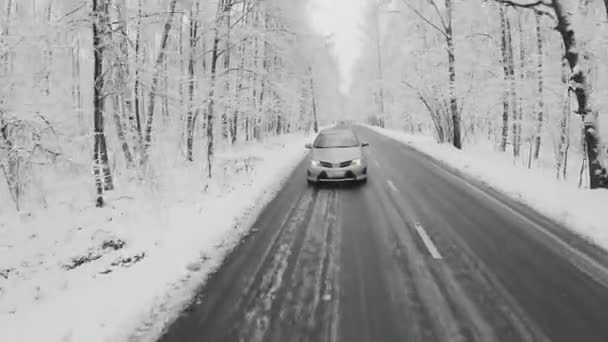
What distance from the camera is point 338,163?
34.6 ft

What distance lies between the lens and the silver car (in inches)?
413

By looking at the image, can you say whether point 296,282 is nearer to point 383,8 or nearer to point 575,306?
point 575,306

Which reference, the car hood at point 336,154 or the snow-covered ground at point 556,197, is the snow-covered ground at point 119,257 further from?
the snow-covered ground at point 556,197

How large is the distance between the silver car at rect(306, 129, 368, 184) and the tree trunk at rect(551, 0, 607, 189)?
5671 millimetres

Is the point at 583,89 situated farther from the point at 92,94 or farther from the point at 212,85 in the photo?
the point at 92,94

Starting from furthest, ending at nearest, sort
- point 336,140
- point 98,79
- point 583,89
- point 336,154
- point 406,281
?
1. point 336,140
2. point 336,154
3. point 98,79
4. point 583,89
5. point 406,281

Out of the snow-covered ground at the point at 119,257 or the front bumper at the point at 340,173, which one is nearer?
the snow-covered ground at the point at 119,257

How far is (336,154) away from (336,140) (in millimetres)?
1146

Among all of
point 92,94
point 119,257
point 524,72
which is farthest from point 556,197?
point 92,94

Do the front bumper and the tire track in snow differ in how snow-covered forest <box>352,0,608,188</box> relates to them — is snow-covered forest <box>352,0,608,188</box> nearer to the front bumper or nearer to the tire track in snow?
the front bumper

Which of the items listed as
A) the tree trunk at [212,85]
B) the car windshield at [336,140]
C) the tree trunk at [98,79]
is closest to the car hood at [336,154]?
the car windshield at [336,140]

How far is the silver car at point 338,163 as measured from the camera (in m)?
10.5

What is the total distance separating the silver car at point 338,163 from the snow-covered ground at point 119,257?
141 centimetres

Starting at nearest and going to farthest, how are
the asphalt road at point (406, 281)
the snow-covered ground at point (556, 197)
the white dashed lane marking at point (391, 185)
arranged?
the asphalt road at point (406, 281)
the snow-covered ground at point (556, 197)
the white dashed lane marking at point (391, 185)
